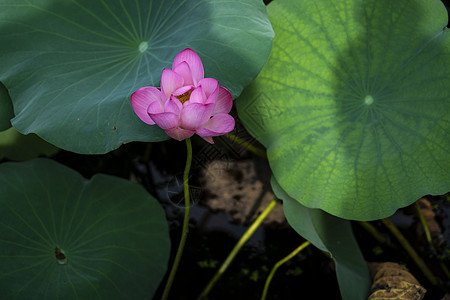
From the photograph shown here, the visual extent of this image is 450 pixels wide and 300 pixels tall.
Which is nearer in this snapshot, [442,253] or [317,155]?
[317,155]

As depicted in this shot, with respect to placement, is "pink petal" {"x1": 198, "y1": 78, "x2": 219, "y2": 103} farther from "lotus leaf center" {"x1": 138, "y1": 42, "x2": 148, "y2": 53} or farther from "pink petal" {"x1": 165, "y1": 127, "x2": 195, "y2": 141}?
"lotus leaf center" {"x1": 138, "y1": 42, "x2": 148, "y2": 53}

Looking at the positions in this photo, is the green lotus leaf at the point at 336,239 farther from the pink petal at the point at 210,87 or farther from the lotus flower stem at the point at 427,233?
the pink petal at the point at 210,87

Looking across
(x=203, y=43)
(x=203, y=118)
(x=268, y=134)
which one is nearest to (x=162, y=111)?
(x=203, y=118)

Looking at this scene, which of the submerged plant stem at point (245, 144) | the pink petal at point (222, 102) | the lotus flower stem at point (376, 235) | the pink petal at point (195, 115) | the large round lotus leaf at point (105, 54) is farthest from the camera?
the lotus flower stem at point (376, 235)

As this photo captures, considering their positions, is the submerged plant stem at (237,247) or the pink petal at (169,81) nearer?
the pink petal at (169,81)

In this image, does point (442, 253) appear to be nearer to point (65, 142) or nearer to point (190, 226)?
point (190, 226)

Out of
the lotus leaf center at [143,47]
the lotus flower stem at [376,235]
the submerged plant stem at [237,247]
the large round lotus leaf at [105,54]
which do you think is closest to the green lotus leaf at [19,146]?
the large round lotus leaf at [105,54]
